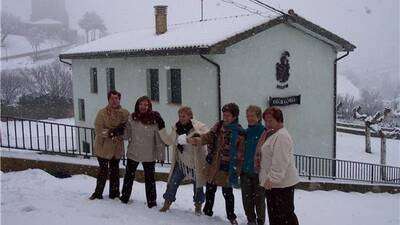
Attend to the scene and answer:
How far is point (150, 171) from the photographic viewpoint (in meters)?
6.98

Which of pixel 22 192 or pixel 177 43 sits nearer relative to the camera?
pixel 22 192

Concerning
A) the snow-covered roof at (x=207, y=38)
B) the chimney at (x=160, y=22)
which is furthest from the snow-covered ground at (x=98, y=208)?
the chimney at (x=160, y=22)

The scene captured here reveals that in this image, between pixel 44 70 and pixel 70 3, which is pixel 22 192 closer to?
pixel 44 70

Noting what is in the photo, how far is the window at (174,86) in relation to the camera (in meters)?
16.3

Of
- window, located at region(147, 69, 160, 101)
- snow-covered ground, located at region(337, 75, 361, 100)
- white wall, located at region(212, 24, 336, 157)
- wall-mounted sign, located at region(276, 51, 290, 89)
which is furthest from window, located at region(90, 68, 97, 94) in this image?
snow-covered ground, located at region(337, 75, 361, 100)

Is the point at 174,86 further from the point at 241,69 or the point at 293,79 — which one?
the point at 293,79

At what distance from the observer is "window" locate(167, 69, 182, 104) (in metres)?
16.3

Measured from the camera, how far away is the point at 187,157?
6.70 meters

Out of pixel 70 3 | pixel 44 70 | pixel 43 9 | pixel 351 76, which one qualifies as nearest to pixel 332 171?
pixel 44 70

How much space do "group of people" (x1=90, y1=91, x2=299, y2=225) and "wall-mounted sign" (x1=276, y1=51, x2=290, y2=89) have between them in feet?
32.6

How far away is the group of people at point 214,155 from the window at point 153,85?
1012cm

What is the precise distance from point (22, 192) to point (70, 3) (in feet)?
541

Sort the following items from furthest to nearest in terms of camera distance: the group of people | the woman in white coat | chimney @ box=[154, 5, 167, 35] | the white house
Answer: chimney @ box=[154, 5, 167, 35]
the white house
the group of people
the woman in white coat

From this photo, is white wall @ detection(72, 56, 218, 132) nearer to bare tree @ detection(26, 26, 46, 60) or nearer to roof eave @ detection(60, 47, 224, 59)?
roof eave @ detection(60, 47, 224, 59)
